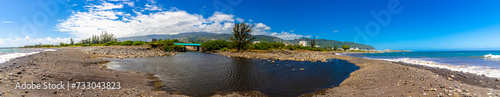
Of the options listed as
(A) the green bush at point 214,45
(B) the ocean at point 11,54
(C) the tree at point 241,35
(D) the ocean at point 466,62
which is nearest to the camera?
(D) the ocean at point 466,62

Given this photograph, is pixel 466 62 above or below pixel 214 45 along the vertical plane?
below

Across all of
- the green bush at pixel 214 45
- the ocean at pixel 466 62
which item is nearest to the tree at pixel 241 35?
the green bush at pixel 214 45

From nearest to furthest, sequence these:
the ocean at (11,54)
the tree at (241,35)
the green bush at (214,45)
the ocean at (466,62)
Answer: the ocean at (466,62) → the ocean at (11,54) → the tree at (241,35) → the green bush at (214,45)

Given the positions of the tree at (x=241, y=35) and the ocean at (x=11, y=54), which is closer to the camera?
the ocean at (x=11, y=54)

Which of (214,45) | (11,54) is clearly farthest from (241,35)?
(11,54)

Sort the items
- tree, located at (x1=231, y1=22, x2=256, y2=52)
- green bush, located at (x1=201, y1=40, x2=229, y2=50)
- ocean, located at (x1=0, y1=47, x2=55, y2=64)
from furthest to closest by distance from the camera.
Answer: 1. green bush, located at (x1=201, y1=40, x2=229, y2=50)
2. tree, located at (x1=231, y1=22, x2=256, y2=52)
3. ocean, located at (x1=0, y1=47, x2=55, y2=64)

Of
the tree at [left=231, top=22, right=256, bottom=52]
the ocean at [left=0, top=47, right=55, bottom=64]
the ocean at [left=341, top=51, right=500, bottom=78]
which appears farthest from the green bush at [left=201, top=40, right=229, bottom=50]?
the ocean at [left=341, top=51, right=500, bottom=78]

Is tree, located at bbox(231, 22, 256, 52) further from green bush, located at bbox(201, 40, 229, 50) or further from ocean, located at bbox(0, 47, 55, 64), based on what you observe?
ocean, located at bbox(0, 47, 55, 64)

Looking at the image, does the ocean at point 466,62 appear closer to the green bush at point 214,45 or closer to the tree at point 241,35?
the tree at point 241,35

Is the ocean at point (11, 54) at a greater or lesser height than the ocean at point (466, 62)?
greater

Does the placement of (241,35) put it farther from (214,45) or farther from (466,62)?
(466,62)

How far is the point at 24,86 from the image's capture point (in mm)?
6711

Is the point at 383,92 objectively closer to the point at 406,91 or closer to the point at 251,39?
the point at 406,91

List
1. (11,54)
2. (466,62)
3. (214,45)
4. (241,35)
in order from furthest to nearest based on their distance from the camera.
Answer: (214,45) < (241,35) < (466,62) < (11,54)
